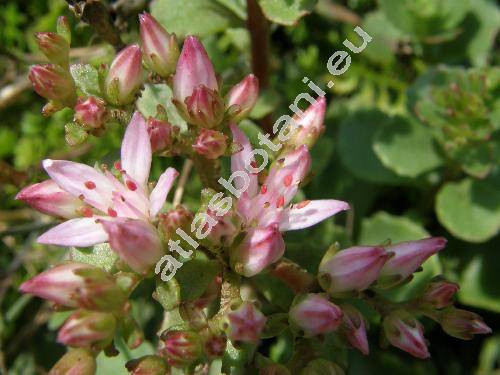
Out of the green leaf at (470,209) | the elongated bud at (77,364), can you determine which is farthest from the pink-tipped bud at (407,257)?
the green leaf at (470,209)

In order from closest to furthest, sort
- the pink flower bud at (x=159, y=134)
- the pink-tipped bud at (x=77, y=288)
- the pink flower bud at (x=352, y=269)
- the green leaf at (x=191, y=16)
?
the pink-tipped bud at (x=77, y=288)
the pink flower bud at (x=352, y=269)
the pink flower bud at (x=159, y=134)
the green leaf at (x=191, y=16)

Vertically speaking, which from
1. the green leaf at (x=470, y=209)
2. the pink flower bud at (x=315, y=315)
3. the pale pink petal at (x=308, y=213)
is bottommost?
the green leaf at (x=470, y=209)

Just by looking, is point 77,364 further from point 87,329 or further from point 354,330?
point 354,330

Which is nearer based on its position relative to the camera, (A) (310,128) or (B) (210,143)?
(B) (210,143)

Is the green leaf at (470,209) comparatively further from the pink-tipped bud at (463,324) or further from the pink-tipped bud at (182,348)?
the pink-tipped bud at (182,348)

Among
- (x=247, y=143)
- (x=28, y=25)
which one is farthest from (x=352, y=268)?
(x=28, y=25)

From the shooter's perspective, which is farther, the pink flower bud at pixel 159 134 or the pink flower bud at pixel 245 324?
the pink flower bud at pixel 159 134

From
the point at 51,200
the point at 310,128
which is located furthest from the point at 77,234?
the point at 310,128
